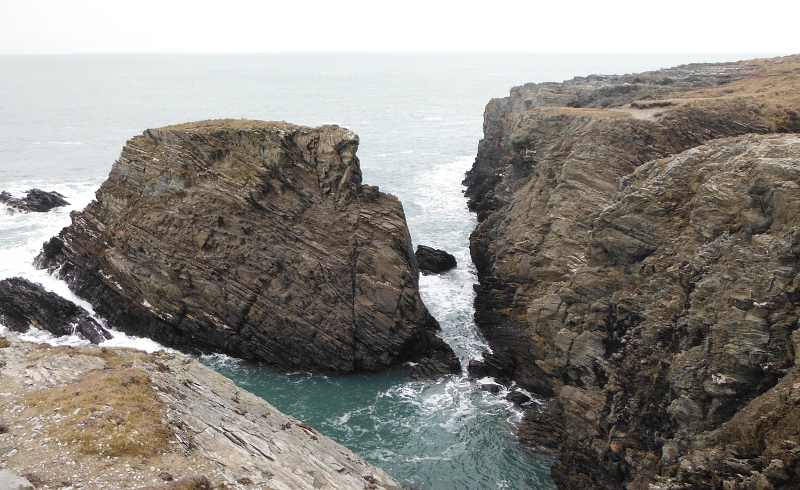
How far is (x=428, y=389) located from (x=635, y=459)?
17059mm

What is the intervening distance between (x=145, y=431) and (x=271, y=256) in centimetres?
2317

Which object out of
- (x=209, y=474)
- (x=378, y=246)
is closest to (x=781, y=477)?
(x=209, y=474)

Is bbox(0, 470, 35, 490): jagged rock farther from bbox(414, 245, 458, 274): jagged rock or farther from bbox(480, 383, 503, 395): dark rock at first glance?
bbox(414, 245, 458, 274): jagged rock

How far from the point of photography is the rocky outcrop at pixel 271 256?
43500 mm

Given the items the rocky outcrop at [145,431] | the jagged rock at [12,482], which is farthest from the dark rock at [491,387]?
the jagged rock at [12,482]

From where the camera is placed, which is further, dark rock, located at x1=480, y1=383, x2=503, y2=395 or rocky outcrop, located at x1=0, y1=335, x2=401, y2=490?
dark rock, located at x1=480, y1=383, x2=503, y2=395

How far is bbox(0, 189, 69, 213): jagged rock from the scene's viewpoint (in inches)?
2778

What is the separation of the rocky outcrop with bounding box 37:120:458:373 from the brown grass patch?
18.5 metres

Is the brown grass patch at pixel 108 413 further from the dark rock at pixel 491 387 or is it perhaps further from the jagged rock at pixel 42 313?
the dark rock at pixel 491 387

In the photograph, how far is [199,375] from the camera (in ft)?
96.8

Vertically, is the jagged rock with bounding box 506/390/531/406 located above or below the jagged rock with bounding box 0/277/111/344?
below

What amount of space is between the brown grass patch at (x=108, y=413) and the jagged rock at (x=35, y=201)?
56.2 m

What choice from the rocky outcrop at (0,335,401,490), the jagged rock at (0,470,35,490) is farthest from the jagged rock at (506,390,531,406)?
the jagged rock at (0,470,35,490)

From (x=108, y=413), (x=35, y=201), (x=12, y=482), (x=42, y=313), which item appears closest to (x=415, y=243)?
(x=42, y=313)
